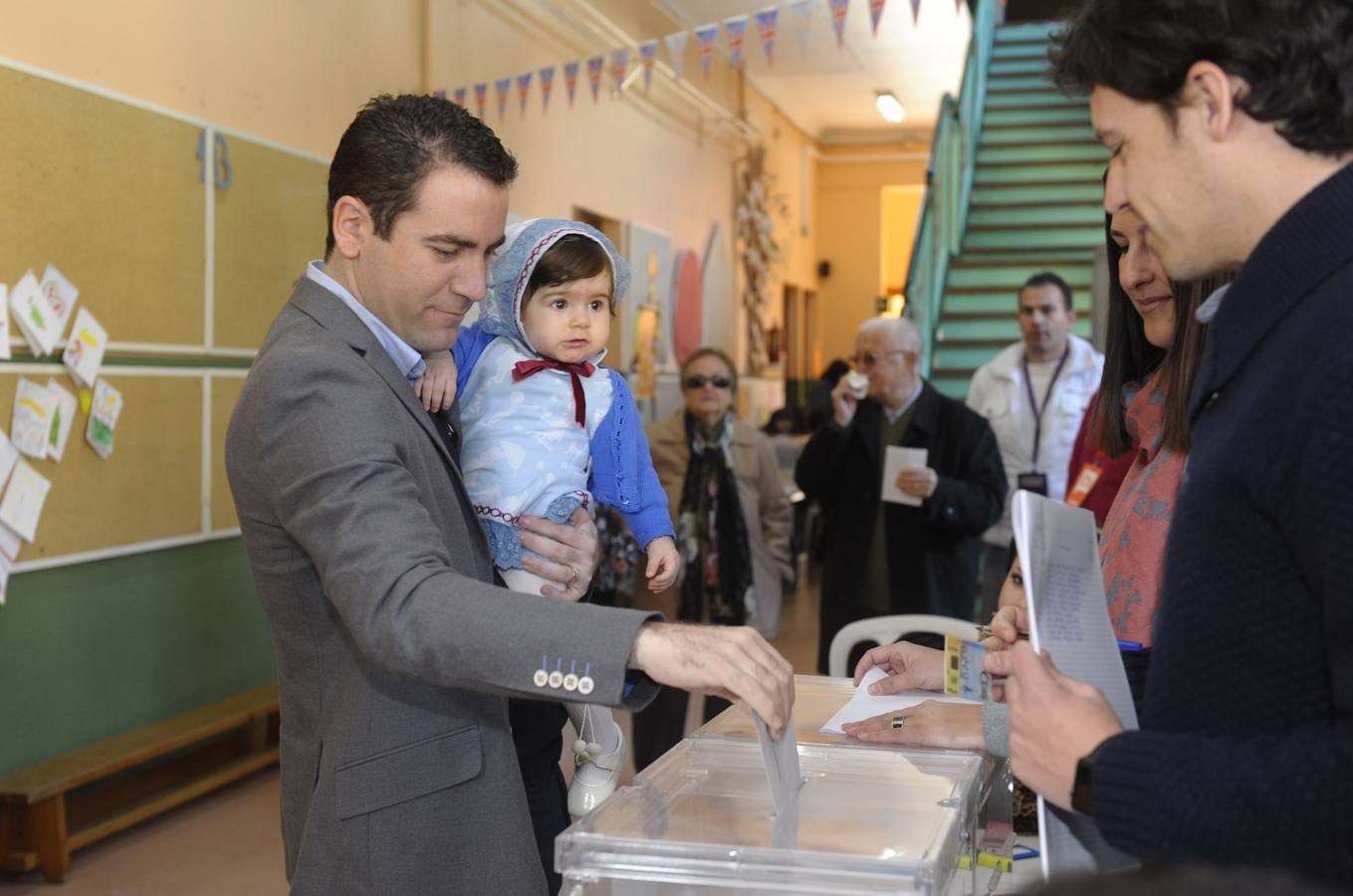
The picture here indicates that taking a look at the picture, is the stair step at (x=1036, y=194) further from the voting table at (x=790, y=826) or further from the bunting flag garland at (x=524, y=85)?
the voting table at (x=790, y=826)

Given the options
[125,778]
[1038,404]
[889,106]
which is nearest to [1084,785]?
[125,778]

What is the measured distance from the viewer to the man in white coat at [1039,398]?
5344mm

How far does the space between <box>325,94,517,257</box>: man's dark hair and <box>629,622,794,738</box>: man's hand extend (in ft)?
2.26

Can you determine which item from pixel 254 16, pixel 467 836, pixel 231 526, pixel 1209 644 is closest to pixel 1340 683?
pixel 1209 644

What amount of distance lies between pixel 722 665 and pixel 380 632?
0.37 metres

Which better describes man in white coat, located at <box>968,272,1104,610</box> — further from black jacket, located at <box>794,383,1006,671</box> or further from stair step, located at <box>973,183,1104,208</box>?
stair step, located at <box>973,183,1104,208</box>

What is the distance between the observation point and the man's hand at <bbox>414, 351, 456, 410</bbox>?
203 centimetres

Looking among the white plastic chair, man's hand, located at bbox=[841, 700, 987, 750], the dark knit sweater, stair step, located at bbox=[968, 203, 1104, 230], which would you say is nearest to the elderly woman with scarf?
the white plastic chair

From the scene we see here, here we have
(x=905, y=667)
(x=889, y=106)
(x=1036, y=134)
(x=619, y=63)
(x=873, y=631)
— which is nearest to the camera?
(x=905, y=667)

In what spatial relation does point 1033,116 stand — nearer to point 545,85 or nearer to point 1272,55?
point 545,85

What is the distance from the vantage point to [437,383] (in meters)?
2.04

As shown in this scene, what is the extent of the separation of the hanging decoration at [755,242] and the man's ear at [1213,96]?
11.6m

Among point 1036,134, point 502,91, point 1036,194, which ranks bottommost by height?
point 1036,194

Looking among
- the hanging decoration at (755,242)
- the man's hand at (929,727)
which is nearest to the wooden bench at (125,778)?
the man's hand at (929,727)
